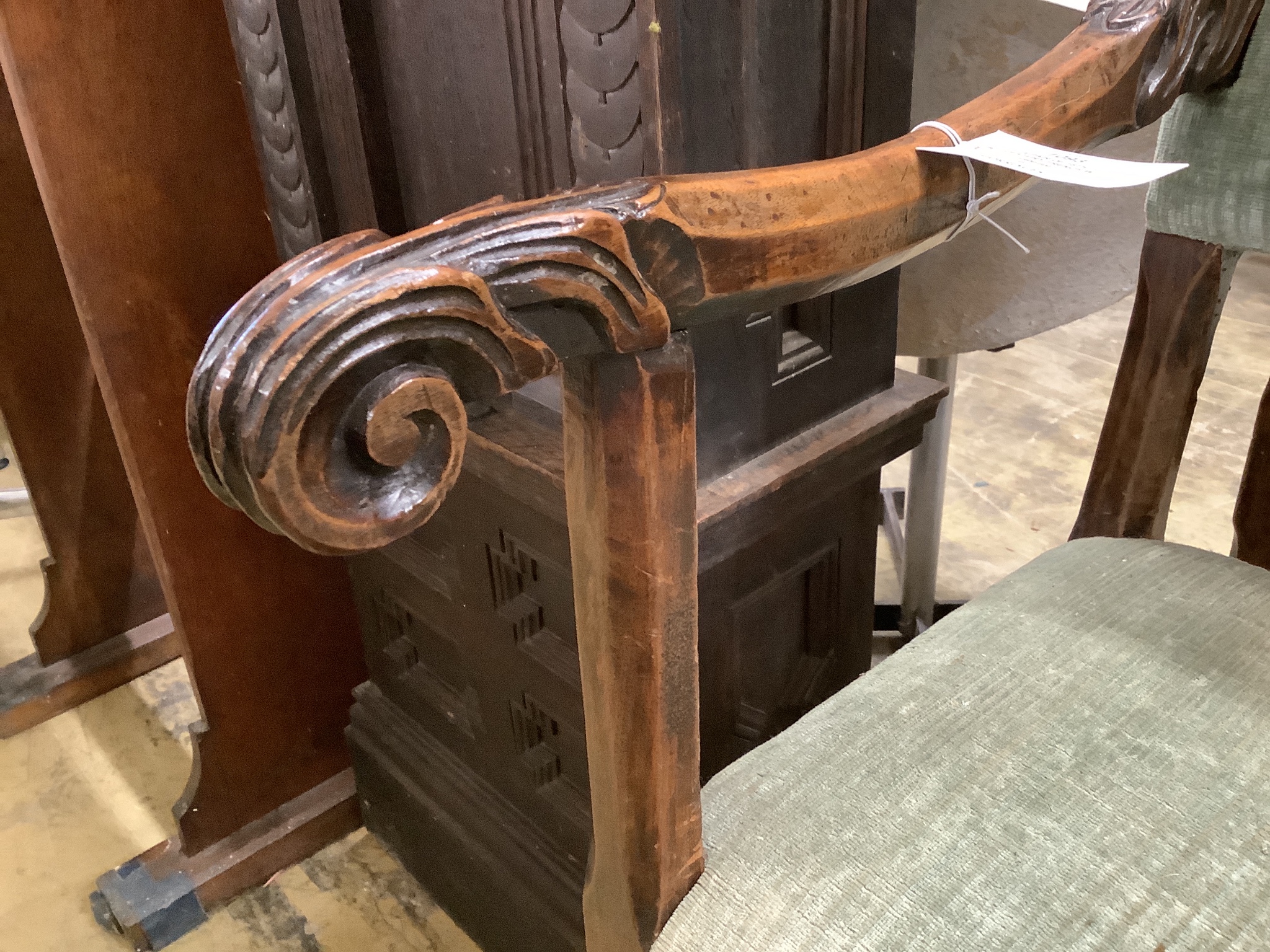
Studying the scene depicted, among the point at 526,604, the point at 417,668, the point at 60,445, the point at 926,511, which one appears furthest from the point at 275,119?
the point at 926,511

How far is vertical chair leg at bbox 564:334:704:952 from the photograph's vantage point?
1.33 feet

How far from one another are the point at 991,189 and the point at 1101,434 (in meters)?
0.39

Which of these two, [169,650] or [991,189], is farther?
[169,650]

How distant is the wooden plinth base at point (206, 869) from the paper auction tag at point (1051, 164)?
1.08 m

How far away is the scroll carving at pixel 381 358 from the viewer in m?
0.31

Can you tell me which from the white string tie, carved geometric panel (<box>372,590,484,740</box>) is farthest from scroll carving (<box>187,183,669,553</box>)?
carved geometric panel (<box>372,590,484,740</box>)

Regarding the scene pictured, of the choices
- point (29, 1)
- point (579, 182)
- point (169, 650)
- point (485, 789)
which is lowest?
point (169, 650)

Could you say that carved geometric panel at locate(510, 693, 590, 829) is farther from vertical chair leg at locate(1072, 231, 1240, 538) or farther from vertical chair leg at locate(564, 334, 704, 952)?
vertical chair leg at locate(1072, 231, 1240, 538)

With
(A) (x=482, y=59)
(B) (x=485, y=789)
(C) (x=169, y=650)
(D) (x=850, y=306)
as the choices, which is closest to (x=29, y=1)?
(A) (x=482, y=59)

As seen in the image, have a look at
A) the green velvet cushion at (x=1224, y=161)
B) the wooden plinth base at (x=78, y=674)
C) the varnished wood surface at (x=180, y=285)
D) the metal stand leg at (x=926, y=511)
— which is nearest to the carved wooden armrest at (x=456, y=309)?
the green velvet cushion at (x=1224, y=161)

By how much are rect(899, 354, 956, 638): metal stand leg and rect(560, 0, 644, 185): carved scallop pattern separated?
78 cm

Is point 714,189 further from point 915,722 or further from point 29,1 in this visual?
point 29,1

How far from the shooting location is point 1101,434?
82 cm

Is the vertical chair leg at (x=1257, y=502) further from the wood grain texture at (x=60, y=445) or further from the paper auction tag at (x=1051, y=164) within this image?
the wood grain texture at (x=60, y=445)
